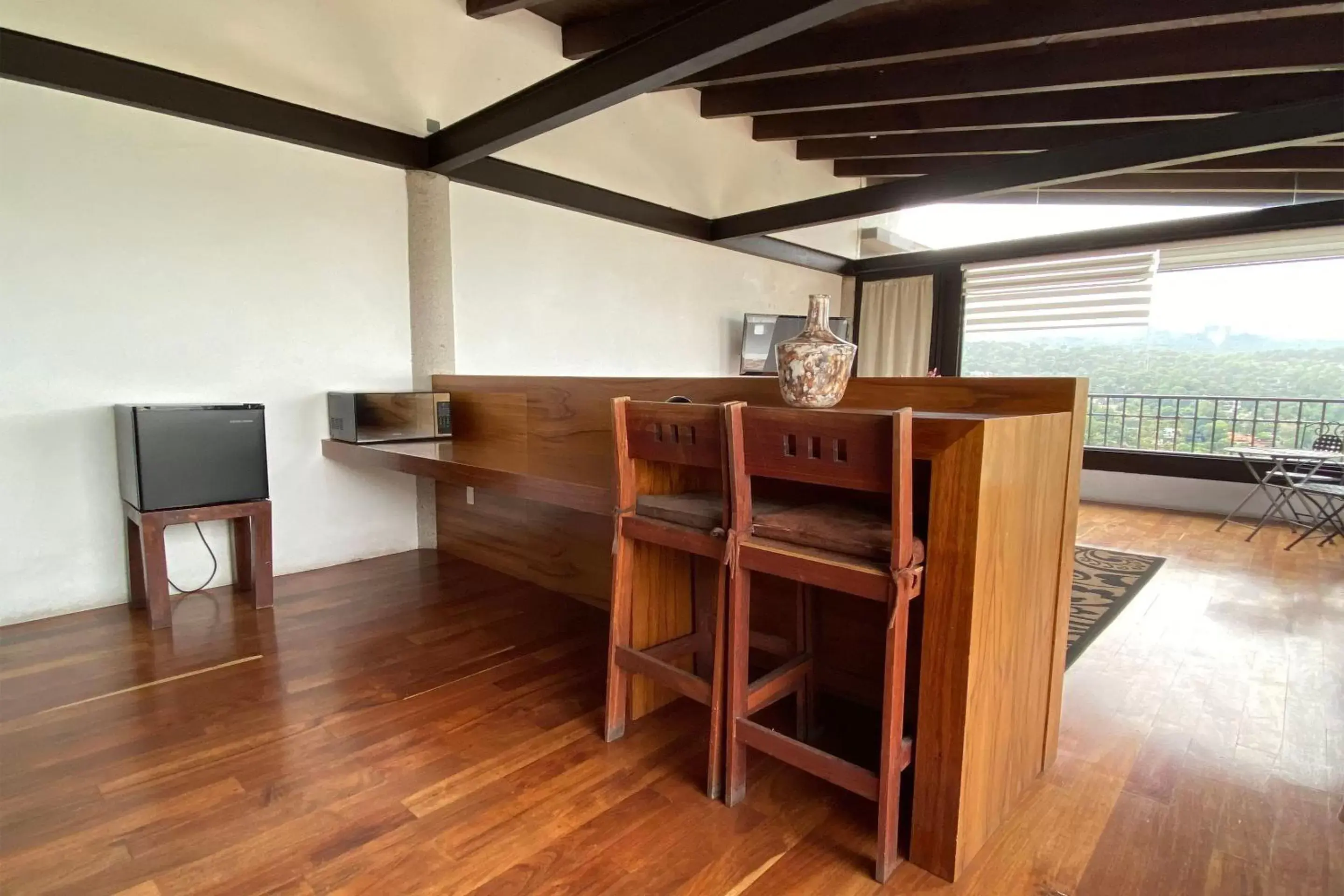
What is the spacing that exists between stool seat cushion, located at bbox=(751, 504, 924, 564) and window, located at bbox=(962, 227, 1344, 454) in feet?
13.6

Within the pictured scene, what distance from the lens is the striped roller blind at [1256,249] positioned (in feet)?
15.8

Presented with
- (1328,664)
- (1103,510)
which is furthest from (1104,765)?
(1103,510)

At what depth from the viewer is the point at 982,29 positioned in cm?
302

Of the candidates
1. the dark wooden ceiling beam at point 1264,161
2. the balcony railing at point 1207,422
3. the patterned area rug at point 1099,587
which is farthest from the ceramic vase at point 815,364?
the balcony railing at point 1207,422

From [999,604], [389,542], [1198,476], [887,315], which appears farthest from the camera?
[887,315]

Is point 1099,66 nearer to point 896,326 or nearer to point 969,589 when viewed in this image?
point 969,589

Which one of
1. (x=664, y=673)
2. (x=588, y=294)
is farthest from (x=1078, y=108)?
(x=664, y=673)

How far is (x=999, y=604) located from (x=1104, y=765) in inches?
30.3

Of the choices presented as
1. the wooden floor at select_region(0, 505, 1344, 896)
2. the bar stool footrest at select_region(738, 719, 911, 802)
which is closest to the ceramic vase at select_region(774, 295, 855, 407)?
the bar stool footrest at select_region(738, 719, 911, 802)

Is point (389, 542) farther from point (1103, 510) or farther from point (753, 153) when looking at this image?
point (1103, 510)

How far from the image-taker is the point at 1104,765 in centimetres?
168

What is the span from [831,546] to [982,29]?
2.92 m

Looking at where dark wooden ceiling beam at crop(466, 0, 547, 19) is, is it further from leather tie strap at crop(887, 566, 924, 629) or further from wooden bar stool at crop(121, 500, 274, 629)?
leather tie strap at crop(887, 566, 924, 629)

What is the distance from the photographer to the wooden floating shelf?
75.9 inches
